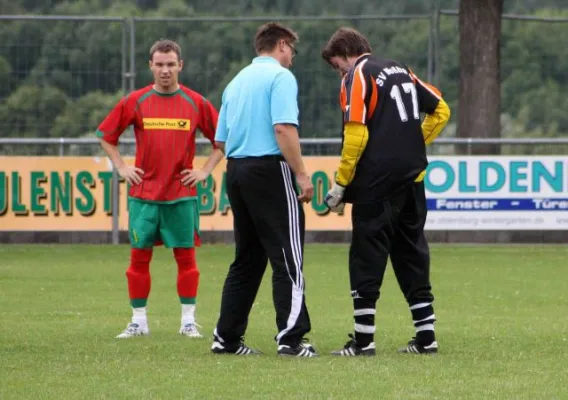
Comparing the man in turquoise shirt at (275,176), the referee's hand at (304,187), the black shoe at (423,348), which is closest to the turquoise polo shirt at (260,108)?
the man in turquoise shirt at (275,176)

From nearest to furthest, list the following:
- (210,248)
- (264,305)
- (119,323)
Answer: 1. (119,323)
2. (264,305)
3. (210,248)

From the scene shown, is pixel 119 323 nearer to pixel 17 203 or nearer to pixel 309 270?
pixel 309 270

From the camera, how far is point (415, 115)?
8.77 metres

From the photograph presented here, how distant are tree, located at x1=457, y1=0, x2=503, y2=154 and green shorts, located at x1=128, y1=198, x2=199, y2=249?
13090mm

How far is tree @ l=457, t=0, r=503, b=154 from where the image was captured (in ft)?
74.8

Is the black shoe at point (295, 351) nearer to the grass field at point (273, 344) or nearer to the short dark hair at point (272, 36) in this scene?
the grass field at point (273, 344)

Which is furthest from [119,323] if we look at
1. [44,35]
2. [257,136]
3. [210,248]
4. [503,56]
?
[503,56]

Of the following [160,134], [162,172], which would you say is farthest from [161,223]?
[160,134]

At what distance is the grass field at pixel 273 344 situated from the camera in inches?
293

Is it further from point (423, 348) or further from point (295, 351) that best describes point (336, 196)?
point (423, 348)

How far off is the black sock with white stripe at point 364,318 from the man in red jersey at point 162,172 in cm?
174

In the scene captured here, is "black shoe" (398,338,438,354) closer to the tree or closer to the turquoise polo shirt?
the turquoise polo shirt

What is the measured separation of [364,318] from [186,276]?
205 cm

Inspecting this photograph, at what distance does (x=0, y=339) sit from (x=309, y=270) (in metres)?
7.09
